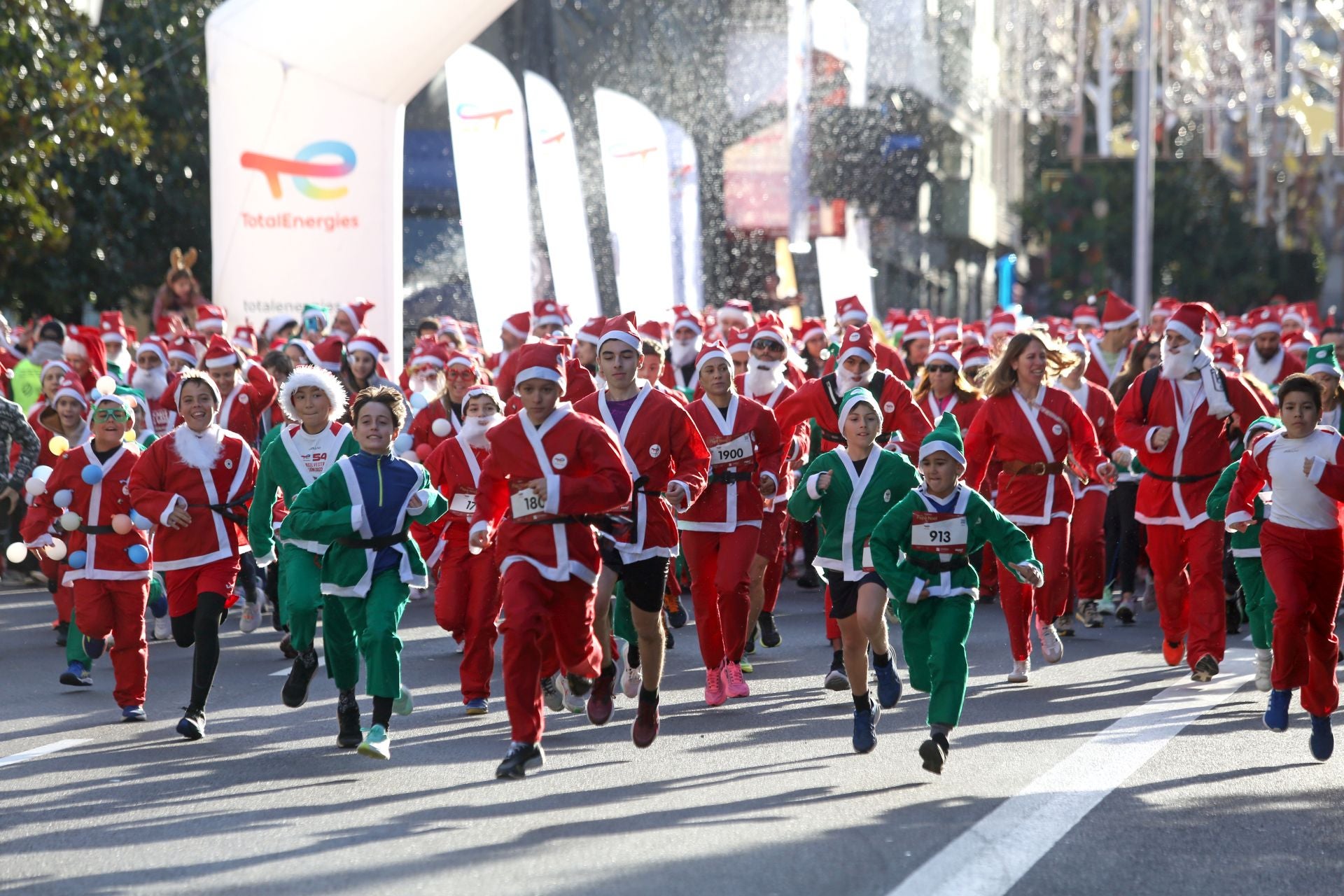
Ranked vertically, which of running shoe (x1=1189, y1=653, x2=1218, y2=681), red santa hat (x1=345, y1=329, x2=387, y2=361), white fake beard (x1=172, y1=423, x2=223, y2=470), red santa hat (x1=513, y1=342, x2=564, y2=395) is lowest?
running shoe (x1=1189, y1=653, x2=1218, y2=681)

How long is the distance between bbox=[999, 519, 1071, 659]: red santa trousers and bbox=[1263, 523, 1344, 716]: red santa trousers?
6.71 ft

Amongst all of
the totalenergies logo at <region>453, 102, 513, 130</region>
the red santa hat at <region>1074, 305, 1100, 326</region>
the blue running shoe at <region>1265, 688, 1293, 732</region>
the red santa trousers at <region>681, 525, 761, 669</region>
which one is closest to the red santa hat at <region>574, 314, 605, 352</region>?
the red santa trousers at <region>681, 525, 761, 669</region>

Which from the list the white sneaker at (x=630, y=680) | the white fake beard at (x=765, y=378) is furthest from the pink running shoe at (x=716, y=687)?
the white fake beard at (x=765, y=378)

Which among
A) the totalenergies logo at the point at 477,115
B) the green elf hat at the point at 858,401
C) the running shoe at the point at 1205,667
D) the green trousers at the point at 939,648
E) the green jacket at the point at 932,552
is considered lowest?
the running shoe at the point at 1205,667

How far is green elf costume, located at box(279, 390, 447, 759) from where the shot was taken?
27.6 ft

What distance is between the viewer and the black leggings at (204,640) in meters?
9.30

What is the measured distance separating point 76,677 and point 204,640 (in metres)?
1.96

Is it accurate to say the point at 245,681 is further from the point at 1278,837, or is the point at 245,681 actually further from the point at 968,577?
the point at 1278,837

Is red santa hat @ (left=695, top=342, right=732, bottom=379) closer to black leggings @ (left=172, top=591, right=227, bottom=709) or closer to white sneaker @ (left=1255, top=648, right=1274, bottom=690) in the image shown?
black leggings @ (left=172, top=591, right=227, bottom=709)

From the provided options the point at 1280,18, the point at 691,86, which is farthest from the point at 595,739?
the point at 691,86

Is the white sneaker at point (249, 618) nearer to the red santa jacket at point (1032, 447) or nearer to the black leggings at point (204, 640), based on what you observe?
the black leggings at point (204, 640)

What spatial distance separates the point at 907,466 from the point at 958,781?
5.73 feet

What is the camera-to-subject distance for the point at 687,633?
13.2 metres

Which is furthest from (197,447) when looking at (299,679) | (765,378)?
(765,378)
